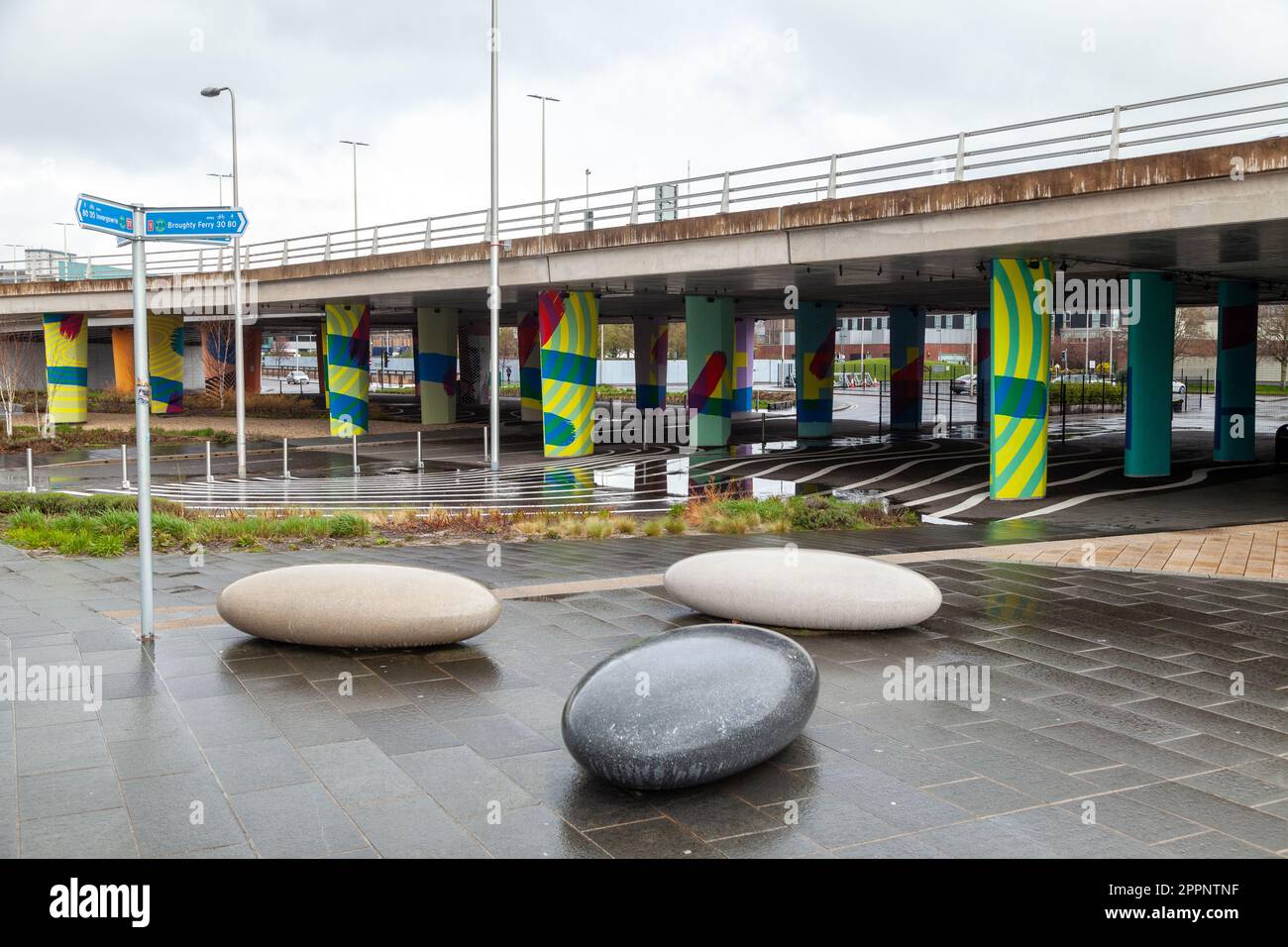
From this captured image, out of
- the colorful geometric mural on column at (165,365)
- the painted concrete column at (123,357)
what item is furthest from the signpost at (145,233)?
the painted concrete column at (123,357)

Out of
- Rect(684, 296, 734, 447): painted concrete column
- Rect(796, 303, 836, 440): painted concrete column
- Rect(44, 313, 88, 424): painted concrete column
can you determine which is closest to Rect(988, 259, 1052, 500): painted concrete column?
Rect(684, 296, 734, 447): painted concrete column

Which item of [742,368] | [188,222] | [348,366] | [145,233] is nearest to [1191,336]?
[742,368]

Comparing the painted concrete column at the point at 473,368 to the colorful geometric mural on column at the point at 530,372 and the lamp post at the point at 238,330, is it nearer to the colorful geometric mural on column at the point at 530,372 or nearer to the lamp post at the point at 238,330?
the colorful geometric mural on column at the point at 530,372

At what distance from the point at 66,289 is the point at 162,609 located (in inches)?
1608

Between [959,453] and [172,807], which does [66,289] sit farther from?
[172,807]

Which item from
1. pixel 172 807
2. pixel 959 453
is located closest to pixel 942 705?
pixel 172 807

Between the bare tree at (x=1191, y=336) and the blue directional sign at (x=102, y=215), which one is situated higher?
the bare tree at (x=1191, y=336)

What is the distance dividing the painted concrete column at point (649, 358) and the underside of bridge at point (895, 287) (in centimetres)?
196

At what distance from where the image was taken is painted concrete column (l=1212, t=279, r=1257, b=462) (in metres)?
27.5

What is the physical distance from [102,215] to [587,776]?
15.9 feet

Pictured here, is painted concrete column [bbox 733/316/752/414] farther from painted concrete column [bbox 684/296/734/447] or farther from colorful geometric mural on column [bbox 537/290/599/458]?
colorful geometric mural on column [bbox 537/290/599/458]

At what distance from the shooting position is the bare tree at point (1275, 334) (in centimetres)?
6331

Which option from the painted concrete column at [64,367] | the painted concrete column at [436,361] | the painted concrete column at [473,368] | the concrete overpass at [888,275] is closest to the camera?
the concrete overpass at [888,275]

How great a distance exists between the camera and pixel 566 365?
31.8 meters
